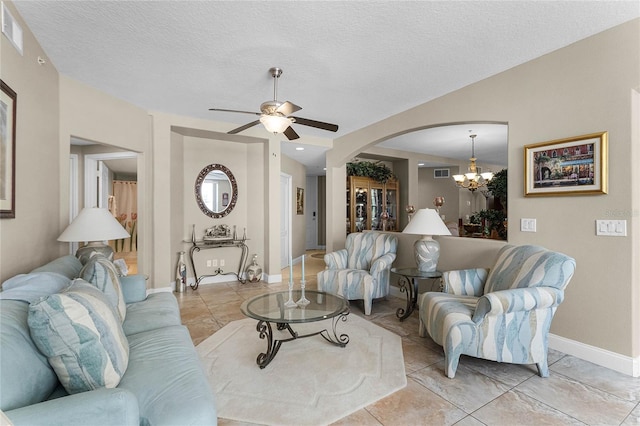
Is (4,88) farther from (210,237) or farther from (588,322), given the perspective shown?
(588,322)

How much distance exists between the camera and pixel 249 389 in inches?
79.3

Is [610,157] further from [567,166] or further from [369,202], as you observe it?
[369,202]

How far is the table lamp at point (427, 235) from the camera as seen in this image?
322 centimetres

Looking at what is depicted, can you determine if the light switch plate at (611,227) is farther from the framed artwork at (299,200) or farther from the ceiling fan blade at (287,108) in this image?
the framed artwork at (299,200)

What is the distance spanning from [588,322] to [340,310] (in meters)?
1.97

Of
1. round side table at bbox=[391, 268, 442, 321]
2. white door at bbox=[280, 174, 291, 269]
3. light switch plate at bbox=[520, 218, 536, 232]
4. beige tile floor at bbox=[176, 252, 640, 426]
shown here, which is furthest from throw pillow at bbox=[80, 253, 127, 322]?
white door at bbox=[280, 174, 291, 269]

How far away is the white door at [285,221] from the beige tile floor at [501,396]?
4.12m

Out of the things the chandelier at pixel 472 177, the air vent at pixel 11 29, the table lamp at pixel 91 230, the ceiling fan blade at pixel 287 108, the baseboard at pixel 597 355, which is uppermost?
the air vent at pixel 11 29

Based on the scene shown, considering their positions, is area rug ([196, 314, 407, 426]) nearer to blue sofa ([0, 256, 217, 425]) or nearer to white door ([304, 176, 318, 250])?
blue sofa ([0, 256, 217, 425])

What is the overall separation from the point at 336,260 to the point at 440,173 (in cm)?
553

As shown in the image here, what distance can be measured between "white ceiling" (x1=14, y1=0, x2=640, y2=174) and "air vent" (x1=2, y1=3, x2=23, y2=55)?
0.13 m

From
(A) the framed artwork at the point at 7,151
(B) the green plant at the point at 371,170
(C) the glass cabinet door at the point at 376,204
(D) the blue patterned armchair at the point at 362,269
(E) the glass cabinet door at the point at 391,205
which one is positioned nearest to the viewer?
(A) the framed artwork at the point at 7,151

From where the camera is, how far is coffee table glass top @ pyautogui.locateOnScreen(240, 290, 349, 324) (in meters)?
2.26

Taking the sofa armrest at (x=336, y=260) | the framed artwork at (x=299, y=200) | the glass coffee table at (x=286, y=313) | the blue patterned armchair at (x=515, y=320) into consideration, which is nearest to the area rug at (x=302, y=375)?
the glass coffee table at (x=286, y=313)
